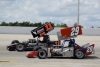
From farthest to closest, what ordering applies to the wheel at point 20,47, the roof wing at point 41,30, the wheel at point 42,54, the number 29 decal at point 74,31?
the wheel at point 20,47 < the roof wing at point 41,30 < the number 29 decal at point 74,31 < the wheel at point 42,54

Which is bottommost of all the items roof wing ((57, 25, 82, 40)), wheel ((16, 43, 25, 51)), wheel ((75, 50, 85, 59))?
wheel ((75, 50, 85, 59))

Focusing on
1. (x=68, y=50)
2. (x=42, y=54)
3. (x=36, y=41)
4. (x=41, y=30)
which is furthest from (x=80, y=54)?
(x=36, y=41)

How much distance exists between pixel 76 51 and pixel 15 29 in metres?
40.8

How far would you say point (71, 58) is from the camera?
17500 mm

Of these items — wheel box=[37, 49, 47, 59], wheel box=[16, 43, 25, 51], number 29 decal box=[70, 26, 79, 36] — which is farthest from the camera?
wheel box=[16, 43, 25, 51]

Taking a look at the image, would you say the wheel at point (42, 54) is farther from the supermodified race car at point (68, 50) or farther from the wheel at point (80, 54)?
the wheel at point (80, 54)

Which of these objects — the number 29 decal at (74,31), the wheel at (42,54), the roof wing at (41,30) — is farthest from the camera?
the roof wing at (41,30)

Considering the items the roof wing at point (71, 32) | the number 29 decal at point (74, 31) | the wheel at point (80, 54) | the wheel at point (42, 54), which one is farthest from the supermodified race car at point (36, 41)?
the wheel at point (80, 54)

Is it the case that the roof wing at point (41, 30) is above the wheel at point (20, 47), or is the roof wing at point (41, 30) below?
above

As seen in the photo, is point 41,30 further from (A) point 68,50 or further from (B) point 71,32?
(A) point 68,50

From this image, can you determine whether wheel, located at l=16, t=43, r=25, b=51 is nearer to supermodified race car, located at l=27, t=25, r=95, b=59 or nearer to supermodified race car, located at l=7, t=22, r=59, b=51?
supermodified race car, located at l=7, t=22, r=59, b=51

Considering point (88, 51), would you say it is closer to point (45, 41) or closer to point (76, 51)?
point (76, 51)

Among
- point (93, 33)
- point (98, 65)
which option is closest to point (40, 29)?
point (98, 65)

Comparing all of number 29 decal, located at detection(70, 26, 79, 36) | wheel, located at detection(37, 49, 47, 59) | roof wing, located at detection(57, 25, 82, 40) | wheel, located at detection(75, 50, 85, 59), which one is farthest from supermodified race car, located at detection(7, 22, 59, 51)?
wheel, located at detection(75, 50, 85, 59)
